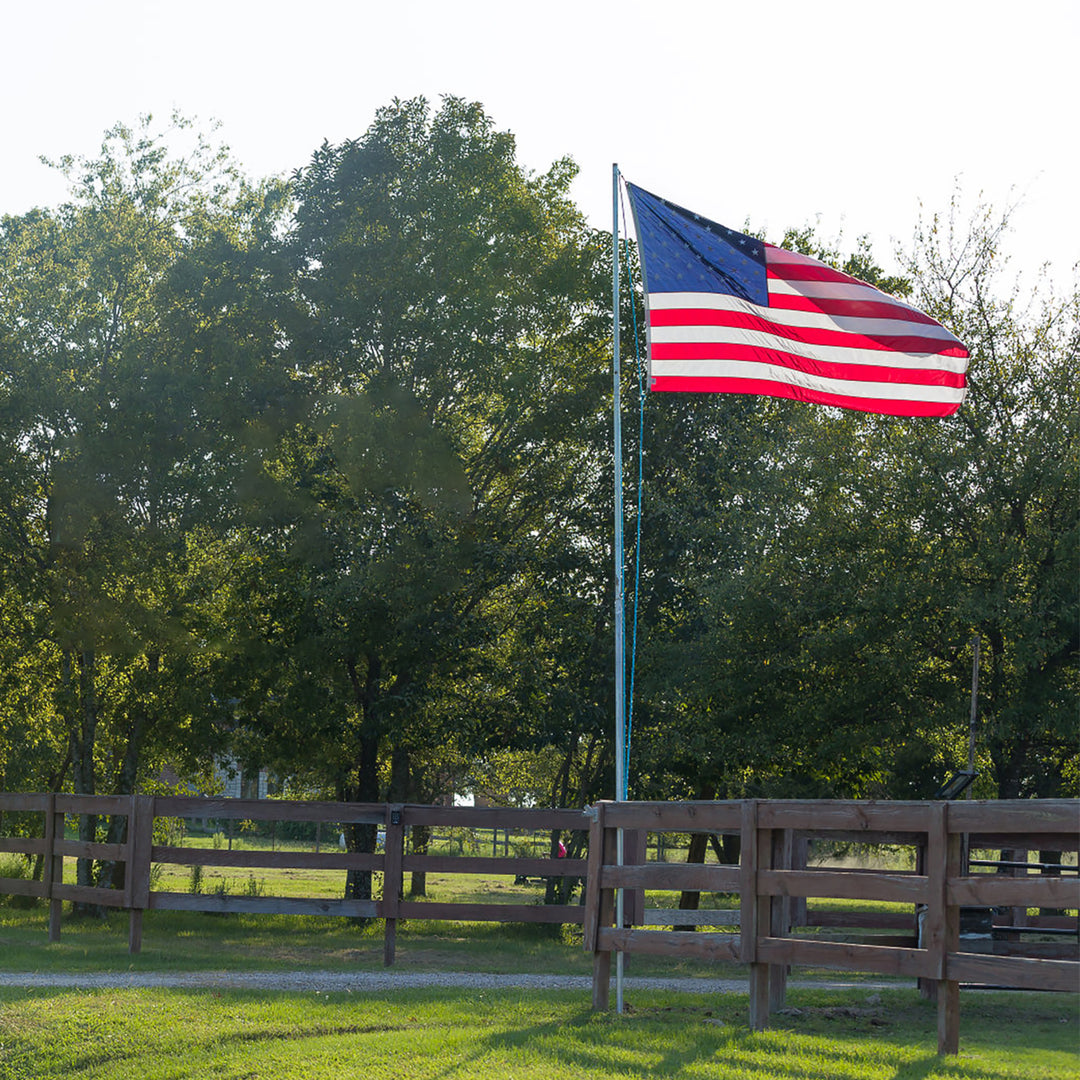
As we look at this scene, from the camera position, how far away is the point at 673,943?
27.6 feet

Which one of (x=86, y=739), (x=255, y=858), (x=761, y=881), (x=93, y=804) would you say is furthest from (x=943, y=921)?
(x=86, y=739)

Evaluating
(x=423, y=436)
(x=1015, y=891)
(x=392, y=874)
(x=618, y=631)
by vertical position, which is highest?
(x=423, y=436)

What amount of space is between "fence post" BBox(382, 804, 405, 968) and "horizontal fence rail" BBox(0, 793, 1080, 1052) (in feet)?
0.06

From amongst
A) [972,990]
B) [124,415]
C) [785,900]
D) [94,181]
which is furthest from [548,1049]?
[94,181]

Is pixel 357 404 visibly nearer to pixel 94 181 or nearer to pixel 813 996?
pixel 94 181

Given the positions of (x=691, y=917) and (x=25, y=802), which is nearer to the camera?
(x=691, y=917)

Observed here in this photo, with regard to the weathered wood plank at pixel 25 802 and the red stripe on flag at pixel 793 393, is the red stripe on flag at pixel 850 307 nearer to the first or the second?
the red stripe on flag at pixel 793 393

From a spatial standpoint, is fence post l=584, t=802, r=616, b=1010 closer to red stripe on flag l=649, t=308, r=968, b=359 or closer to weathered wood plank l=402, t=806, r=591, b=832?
weathered wood plank l=402, t=806, r=591, b=832

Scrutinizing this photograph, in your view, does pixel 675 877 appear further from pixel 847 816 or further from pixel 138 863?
pixel 138 863

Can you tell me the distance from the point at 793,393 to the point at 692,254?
142 cm

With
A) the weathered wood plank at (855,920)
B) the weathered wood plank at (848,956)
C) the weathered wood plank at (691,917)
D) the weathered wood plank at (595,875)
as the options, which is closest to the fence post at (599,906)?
the weathered wood plank at (595,875)

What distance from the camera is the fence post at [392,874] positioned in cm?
1229

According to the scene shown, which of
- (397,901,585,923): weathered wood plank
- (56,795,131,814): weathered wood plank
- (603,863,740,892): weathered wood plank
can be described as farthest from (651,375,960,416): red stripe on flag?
(56,795,131,814): weathered wood plank

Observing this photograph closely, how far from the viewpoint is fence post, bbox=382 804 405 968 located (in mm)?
12289
